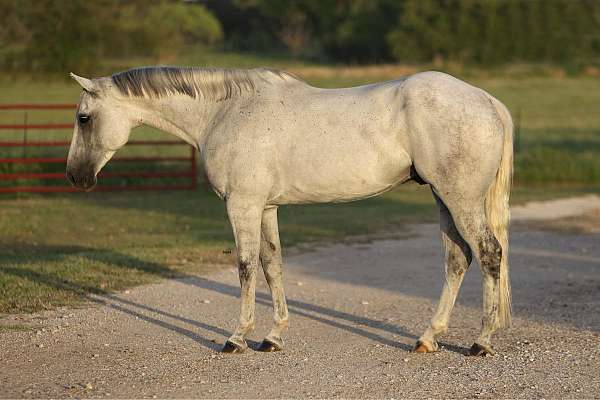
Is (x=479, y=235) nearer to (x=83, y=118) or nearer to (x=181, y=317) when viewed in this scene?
(x=181, y=317)

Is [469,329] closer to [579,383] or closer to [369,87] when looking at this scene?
[579,383]

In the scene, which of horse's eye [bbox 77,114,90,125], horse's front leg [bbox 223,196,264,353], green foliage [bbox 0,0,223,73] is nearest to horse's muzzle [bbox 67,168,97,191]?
horse's eye [bbox 77,114,90,125]

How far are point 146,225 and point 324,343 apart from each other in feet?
22.6

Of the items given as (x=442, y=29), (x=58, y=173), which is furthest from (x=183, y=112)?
(x=442, y=29)

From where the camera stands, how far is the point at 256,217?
645 cm

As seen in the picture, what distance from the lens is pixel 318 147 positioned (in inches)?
253

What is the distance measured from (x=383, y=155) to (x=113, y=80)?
2017mm

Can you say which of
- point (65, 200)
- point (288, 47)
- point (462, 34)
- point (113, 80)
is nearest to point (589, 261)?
point (113, 80)

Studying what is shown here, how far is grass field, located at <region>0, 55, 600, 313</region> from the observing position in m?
9.30

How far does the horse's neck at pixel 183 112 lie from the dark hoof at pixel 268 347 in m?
1.53

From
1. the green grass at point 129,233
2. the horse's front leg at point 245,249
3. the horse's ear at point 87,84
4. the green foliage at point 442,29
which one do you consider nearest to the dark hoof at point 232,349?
the horse's front leg at point 245,249

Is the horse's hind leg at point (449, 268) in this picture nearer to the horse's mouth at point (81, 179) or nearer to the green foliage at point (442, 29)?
the horse's mouth at point (81, 179)

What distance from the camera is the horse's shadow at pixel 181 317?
282 inches

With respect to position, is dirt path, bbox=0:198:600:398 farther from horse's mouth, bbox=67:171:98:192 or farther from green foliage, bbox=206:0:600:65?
green foliage, bbox=206:0:600:65
